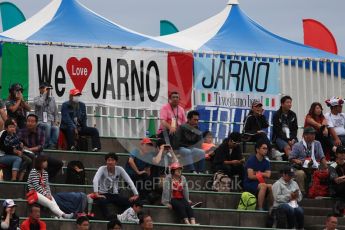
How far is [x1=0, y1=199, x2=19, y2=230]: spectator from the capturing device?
26047 millimetres

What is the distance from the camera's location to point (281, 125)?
31391 millimetres

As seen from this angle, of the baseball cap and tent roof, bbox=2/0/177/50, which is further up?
tent roof, bbox=2/0/177/50

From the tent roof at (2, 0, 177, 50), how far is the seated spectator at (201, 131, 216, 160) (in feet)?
13.9

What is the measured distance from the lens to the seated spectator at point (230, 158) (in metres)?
29.5

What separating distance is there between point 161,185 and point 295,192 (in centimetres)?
235

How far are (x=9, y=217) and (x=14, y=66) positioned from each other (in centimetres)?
716

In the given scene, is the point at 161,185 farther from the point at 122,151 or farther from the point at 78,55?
the point at 78,55

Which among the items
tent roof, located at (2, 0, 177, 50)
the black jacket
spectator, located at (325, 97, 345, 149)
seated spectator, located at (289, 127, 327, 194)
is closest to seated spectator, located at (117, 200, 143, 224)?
seated spectator, located at (289, 127, 327, 194)

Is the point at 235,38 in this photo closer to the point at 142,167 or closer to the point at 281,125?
the point at 281,125

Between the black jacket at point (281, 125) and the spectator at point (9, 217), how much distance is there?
692cm

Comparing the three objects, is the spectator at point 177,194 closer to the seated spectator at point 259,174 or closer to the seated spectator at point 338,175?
the seated spectator at point 259,174

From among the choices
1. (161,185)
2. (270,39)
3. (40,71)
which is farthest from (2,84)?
(270,39)

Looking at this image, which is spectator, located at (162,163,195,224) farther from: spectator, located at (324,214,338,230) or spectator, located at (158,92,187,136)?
spectator, located at (324,214,338,230)

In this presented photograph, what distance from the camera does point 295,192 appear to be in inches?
1120
